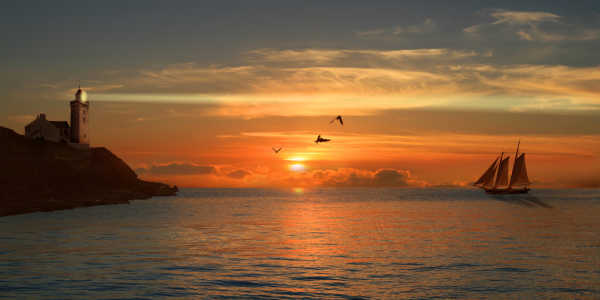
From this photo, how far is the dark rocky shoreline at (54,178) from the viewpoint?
9162 cm

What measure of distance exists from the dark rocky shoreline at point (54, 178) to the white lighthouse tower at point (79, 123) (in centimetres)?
413

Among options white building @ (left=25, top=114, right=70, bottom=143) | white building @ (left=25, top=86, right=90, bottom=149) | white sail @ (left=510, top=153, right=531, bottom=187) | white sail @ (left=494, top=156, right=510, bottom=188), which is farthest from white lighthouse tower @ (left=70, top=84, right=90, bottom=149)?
white sail @ (left=494, top=156, right=510, bottom=188)

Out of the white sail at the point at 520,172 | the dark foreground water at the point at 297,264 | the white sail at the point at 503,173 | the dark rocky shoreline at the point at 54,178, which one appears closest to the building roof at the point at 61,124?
the dark rocky shoreline at the point at 54,178

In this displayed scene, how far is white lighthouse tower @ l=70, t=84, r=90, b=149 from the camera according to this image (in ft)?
463

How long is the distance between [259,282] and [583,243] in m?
34.4

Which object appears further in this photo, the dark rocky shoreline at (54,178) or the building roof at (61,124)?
the building roof at (61,124)

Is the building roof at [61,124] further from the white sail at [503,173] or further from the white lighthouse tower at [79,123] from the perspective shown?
the white sail at [503,173]

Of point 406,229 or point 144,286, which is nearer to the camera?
point 144,286

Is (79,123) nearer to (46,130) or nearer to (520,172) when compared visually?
(46,130)

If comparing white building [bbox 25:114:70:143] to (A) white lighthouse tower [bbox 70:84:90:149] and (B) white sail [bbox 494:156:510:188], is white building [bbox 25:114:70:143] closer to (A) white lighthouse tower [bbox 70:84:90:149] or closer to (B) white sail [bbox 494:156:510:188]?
(A) white lighthouse tower [bbox 70:84:90:149]

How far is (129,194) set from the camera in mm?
140625

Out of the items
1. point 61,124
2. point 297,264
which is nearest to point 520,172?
point 61,124

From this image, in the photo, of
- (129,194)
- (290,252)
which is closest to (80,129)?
(129,194)

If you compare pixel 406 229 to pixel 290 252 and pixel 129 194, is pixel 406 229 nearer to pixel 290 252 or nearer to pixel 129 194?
pixel 290 252
